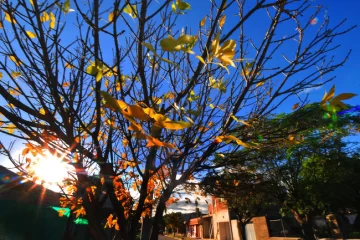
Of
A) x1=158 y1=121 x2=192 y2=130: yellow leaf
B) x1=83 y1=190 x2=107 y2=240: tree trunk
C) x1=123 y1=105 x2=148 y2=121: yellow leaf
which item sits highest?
x1=123 y1=105 x2=148 y2=121: yellow leaf

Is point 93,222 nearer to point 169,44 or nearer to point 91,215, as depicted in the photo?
point 91,215

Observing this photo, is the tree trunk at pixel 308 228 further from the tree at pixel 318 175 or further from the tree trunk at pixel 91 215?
the tree trunk at pixel 91 215

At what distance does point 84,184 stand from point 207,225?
40.4 meters

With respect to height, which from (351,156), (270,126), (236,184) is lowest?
(236,184)

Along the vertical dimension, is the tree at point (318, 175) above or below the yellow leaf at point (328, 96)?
above

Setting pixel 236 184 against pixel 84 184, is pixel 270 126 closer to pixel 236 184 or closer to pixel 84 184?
pixel 236 184

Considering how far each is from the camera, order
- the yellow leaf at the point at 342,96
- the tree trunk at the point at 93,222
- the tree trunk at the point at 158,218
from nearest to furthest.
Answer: the yellow leaf at the point at 342,96 < the tree trunk at the point at 93,222 < the tree trunk at the point at 158,218

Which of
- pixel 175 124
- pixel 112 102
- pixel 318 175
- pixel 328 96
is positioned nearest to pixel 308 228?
pixel 318 175

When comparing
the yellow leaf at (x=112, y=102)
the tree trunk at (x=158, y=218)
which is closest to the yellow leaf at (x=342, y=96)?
the yellow leaf at (x=112, y=102)

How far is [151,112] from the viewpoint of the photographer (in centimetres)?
56

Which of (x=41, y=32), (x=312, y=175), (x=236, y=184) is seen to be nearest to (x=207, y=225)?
(x=312, y=175)

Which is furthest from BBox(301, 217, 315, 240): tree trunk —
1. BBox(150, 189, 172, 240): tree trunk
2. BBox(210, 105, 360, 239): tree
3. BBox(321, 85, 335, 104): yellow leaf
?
BBox(321, 85, 335, 104): yellow leaf

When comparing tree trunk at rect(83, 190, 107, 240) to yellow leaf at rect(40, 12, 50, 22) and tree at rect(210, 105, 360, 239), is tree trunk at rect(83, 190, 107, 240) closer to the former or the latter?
yellow leaf at rect(40, 12, 50, 22)

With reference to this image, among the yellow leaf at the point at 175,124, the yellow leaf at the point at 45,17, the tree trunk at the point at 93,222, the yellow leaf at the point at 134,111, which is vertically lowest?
the tree trunk at the point at 93,222
